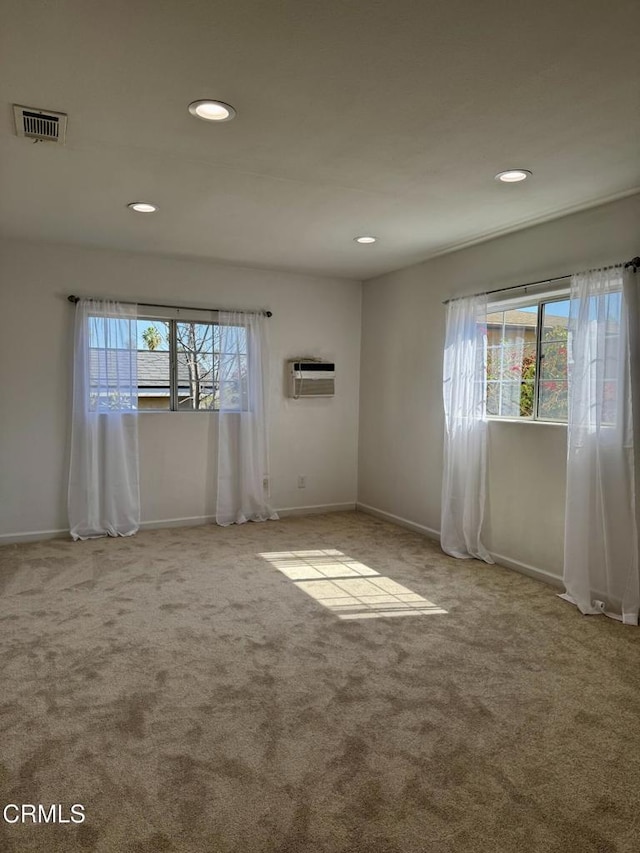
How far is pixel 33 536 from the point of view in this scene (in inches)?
182

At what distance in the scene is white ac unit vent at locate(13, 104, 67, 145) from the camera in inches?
92.0

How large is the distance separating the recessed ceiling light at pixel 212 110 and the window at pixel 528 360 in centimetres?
253

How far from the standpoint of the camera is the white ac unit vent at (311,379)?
18.1 ft

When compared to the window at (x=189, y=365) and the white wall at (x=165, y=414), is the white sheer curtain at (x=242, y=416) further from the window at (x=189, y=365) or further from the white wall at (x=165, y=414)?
the white wall at (x=165, y=414)

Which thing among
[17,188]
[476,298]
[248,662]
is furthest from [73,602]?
[476,298]

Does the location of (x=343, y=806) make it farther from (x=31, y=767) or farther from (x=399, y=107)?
(x=399, y=107)

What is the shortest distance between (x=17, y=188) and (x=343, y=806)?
3.55 m

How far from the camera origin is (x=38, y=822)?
1700mm

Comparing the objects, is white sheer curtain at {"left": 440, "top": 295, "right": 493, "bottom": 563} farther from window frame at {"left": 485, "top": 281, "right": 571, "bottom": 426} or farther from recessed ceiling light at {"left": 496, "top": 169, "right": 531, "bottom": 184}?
recessed ceiling light at {"left": 496, "top": 169, "right": 531, "bottom": 184}

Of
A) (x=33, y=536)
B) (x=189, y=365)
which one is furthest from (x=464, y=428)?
(x=33, y=536)

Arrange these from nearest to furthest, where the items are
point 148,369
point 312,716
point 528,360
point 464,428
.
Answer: point 312,716 < point 528,360 < point 464,428 < point 148,369

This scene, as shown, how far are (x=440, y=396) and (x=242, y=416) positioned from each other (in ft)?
6.12

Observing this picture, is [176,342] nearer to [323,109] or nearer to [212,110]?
[212,110]

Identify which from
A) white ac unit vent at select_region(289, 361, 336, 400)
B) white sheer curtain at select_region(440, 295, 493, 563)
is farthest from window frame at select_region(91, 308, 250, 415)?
white sheer curtain at select_region(440, 295, 493, 563)
